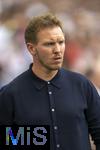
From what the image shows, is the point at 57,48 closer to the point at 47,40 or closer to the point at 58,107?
the point at 47,40

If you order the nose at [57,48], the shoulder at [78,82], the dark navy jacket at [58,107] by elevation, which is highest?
the nose at [57,48]

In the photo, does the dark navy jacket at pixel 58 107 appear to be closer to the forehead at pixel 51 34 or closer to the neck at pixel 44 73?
the neck at pixel 44 73

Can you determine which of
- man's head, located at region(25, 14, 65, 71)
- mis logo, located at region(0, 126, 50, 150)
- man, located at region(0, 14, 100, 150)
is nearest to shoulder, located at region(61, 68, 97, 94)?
man, located at region(0, 14, 100, 150)

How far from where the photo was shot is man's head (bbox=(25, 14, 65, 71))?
6.27ft

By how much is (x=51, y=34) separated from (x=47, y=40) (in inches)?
1.1

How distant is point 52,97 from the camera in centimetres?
195

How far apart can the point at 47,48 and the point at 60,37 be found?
0.21 ft

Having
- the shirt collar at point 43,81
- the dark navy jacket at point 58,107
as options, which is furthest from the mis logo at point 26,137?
the shirt collar at point 43,81

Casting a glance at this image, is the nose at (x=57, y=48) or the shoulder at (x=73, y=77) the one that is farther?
the shoulder at (x=73, y=77)

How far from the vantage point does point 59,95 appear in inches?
77.5

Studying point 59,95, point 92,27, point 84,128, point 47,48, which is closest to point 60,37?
point 47,48

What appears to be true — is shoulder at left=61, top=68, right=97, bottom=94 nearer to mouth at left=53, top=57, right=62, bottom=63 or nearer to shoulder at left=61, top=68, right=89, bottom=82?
shoulder at left=61, top=68, right=89, bottom=82

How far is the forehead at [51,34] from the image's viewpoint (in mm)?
1917

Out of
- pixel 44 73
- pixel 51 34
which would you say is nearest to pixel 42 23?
pixel 51 34
